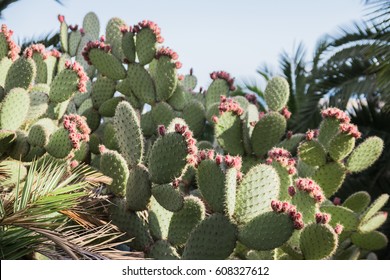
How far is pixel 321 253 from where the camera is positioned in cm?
445

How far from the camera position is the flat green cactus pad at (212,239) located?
4199 mm

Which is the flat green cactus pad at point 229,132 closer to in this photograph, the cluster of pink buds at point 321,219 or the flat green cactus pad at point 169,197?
the flat green cactus pad at point 169,197

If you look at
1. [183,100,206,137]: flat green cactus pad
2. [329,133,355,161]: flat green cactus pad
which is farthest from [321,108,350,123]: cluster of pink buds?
[183,100,206,137]: flat green cactus pad

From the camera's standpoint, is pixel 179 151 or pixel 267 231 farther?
pixel 179 151

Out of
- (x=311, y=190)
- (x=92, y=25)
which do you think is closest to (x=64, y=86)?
(x=311, y=190)

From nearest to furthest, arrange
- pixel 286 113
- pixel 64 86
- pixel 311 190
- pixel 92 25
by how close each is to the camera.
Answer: pixel 311 190
pixel 64 86
pixel 286 113
pixel 92 25

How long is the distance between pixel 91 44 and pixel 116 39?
471 mm

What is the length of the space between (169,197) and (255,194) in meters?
0.52

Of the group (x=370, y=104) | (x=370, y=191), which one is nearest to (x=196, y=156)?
(x=370, y=191)

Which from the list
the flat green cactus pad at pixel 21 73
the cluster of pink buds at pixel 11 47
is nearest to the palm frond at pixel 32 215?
the flat green cactus pad at pixel 21 73

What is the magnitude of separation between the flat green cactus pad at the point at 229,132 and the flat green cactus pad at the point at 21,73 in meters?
1.45

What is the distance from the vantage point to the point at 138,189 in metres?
4.64

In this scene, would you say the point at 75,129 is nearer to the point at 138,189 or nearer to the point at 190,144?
the point at 138,189
